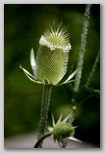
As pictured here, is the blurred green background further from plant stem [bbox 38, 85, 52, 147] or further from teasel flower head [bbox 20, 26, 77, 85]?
plant stem [bbox 38, 85, 52, 147]

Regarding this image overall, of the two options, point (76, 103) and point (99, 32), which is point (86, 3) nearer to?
point (99, 32)

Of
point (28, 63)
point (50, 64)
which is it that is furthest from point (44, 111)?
point (28, 63)

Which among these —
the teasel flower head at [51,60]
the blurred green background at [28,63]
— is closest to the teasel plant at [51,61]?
the teasel flower head at [51,60]

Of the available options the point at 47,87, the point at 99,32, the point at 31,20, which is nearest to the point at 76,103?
the point at 47,87

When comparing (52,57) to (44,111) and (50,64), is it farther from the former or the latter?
(44,111)

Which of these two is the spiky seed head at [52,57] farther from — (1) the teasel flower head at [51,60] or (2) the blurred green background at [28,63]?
(2) the blurred green background at [28,63]

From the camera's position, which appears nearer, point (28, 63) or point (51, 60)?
point (51, 60)
